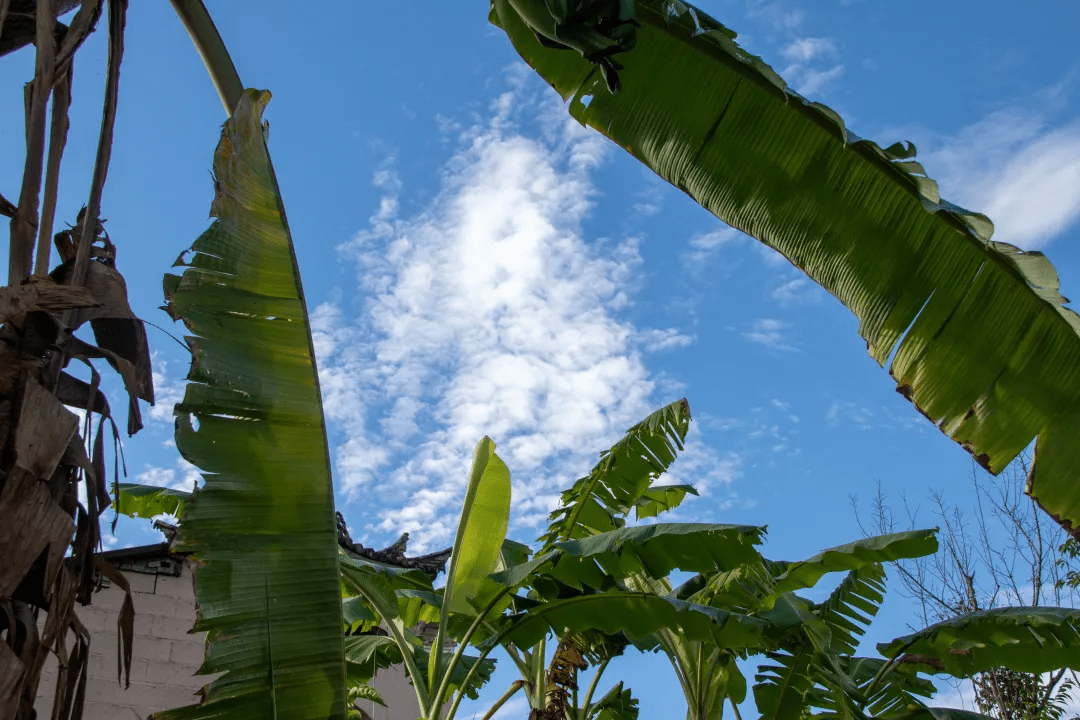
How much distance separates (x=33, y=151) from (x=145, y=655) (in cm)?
Result: 533

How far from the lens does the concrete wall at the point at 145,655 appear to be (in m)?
6.04

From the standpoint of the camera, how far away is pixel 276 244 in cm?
239

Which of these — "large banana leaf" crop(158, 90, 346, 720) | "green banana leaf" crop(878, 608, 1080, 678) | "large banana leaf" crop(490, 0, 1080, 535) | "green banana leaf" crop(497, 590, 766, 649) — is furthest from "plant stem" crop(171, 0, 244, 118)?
"green banana leaf" crop(878, 608, 1080, 678)

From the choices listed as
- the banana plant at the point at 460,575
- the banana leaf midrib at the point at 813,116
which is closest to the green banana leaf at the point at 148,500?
the banana plant at the point at 460,575

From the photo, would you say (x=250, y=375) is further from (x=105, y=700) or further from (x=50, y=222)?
(x=105, y=700)

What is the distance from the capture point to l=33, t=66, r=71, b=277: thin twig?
1.98 meters

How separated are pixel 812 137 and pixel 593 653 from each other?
3252 mm

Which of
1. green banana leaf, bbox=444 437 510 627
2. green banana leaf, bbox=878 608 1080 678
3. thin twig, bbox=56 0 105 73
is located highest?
thin twig, bbox=56 0 105 73

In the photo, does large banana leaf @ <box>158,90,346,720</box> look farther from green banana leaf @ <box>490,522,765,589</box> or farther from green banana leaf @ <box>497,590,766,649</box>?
green banana leaf @ <box>497,590,766,649</box>

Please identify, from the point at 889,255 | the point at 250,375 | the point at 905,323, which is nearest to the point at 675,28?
the point at 889,255

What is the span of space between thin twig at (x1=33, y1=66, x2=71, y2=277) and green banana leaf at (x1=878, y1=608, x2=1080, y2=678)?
13.5 ft

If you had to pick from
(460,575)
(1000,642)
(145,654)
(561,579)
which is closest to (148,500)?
(145,654)

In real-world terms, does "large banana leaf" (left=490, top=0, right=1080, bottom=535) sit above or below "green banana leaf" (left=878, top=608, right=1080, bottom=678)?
above

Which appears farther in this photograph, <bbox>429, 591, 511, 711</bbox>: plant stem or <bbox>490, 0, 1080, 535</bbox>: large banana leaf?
<bbox>429, 591, 511, 711</bbox>: plant stem
